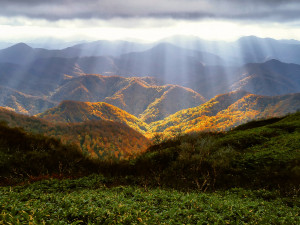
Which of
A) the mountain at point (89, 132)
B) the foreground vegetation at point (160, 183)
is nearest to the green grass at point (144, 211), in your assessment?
the foreground vegetation at point (160, 183)

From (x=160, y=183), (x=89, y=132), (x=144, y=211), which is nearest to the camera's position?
(x=144, y=211)

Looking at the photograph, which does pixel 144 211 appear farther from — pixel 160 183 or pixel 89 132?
pixel 89 132

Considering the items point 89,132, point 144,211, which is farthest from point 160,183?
point 89,132

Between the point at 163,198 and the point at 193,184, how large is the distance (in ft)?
19.8

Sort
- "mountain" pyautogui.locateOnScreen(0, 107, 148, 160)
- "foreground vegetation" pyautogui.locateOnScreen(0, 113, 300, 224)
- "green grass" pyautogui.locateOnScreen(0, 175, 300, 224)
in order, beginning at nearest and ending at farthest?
"green grass" pyautogui.locateOnScreen(0, 175, 300, 224)
"foreground vegetation" pyautogui.locateOnScreen(0, 113, 300, 224)
"mountain" pyautogui.locateOnScreen(0, 107, 148, 160)

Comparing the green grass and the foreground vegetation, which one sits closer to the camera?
the green grass

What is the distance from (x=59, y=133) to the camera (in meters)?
111

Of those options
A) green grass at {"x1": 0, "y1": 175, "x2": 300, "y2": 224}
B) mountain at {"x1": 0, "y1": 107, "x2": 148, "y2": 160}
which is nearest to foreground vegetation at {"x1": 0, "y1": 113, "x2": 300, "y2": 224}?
green grass at {"x1": 0, "y1": 175, "x2": 300, "y2": 224}

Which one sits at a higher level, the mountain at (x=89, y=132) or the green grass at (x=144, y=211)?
the green grass at (x=144, y=211)

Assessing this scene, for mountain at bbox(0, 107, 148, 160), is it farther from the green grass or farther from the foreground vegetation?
the green grass

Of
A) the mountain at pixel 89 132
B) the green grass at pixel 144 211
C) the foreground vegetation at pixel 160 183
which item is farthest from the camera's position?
the mountain at pixel 89 132

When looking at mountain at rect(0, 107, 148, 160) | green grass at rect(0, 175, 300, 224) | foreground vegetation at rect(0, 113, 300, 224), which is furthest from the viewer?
mountain at rect(0, 107, 148, 160)

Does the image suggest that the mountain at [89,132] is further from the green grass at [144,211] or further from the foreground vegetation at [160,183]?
the green grass at [144,211]

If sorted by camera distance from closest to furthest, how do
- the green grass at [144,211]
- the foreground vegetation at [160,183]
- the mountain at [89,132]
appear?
1. the green grass at [144,211]
2. the foreground vegetation at [160,183]
3. the mountain at [89,132]
